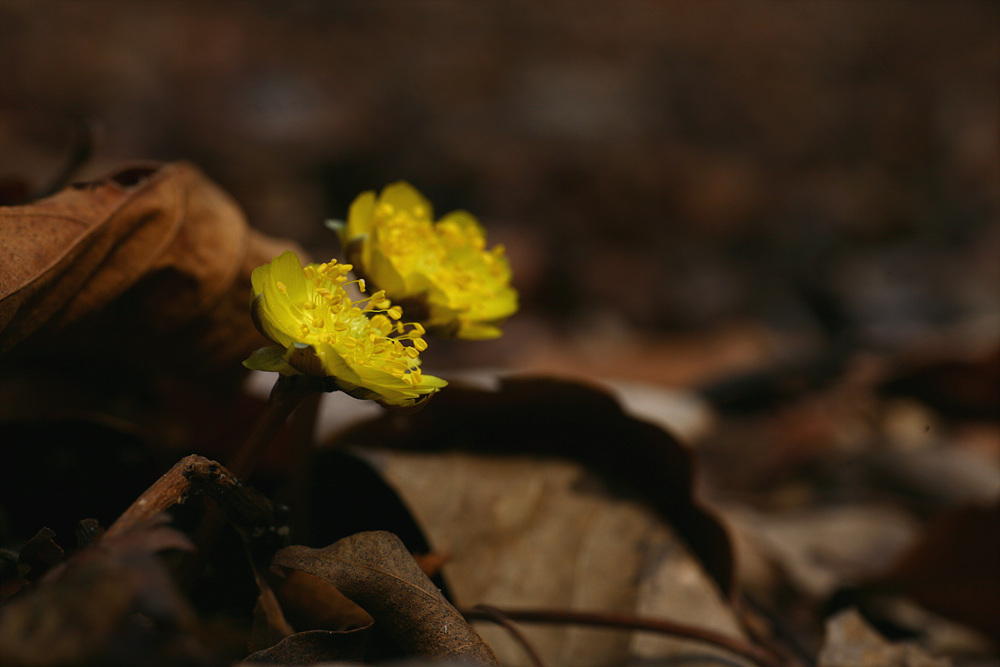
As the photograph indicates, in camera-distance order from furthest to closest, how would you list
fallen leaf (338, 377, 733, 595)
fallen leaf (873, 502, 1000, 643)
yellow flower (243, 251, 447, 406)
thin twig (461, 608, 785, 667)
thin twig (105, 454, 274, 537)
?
fallen leaf (873, 502, 1000, 643), fallen leaf (338, 377, 733, 595), thin twig (461, 608, 785, 667), yellow flower (243, 251, 447, 406), thin twig (105, 454, 274, 537)

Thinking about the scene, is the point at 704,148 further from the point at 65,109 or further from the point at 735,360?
the point at 65,109

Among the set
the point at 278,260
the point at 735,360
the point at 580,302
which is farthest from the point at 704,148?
the point at 278,260

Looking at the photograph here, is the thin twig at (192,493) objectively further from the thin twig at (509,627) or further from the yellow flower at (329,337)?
the thin twig at (509,627)

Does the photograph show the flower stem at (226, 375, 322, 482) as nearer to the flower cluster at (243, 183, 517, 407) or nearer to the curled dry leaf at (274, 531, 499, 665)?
the flower cluster at (243, 183, 517, 407)

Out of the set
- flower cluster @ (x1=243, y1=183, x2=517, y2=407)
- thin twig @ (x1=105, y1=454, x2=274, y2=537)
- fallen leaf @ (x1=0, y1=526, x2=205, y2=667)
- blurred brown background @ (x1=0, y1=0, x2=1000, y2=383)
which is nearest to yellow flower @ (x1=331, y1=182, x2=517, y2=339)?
flower cluster @ (x1=243, y1=183, x2=517, y2=407)

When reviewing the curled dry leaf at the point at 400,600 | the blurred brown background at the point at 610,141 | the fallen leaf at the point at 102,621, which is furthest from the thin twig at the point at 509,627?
the blurred brown background at the point at 610,141

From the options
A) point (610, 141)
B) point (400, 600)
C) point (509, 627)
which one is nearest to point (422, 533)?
point (509, 627)
